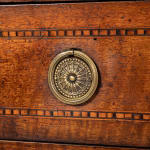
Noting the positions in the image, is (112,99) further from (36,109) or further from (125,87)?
(36,109)

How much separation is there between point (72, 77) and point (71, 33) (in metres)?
0.17

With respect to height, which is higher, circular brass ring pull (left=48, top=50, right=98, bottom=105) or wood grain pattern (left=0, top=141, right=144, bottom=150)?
circular brass ring pull (left=48, top=50, right=98, bottom=105)

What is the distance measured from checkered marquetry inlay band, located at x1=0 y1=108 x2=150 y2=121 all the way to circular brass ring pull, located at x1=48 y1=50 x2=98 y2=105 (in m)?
0.06

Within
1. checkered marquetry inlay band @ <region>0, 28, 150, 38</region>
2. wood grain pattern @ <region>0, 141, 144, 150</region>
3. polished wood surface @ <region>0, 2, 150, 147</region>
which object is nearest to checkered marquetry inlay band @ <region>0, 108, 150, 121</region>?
polished wood surface @ <region>0, 2, 150, 147</region>

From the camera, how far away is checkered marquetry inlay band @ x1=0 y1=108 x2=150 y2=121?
0.82 metres

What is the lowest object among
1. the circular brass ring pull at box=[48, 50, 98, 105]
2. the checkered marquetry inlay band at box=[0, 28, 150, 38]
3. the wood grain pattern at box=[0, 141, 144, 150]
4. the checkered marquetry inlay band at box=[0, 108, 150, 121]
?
the wood grain pattern at box=[0, 141, 144, 150]

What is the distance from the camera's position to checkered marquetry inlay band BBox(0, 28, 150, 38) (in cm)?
79

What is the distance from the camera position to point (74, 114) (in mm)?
859

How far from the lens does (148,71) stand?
31.2 inches

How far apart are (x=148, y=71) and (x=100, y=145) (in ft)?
1.17

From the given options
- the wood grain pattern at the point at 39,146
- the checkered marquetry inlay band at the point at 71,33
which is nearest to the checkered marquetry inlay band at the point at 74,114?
the wood grain pattern at the point at 39,146

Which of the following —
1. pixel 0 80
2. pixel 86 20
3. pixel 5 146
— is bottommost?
pixel 5 146

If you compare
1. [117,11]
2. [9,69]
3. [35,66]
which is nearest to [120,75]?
[117,11]

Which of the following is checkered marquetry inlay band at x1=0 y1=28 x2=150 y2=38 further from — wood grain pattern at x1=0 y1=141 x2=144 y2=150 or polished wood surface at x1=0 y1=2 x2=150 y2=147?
wood grain pattern at x1=0 y1=141 x2=144 y2=150
